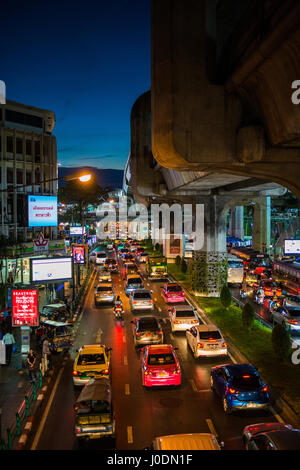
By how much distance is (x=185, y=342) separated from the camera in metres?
20.8

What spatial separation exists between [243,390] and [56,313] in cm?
1491

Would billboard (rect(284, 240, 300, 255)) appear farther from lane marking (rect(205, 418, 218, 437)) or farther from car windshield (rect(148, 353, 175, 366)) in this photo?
lane marking (rect(205, 418, 218, 437))

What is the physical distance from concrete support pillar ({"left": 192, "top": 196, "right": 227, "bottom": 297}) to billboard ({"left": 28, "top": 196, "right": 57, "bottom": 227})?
13692mm

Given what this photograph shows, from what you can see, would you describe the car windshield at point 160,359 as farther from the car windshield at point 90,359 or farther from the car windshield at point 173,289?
the car windshield at point 173,289

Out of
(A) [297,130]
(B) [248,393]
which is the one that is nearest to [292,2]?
(A) [297,130]

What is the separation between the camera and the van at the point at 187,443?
7.95m

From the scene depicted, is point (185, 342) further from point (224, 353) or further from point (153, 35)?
point (153, 35)

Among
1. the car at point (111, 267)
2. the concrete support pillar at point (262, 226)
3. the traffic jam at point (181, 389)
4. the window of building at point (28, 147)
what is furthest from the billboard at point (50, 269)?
the concrete support pillar at point (262, 226)

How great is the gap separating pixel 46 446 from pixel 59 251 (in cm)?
2639

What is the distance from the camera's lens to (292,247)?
148 ft

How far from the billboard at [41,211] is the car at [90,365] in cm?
2096

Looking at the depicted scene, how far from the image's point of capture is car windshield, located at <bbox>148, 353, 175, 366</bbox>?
14609 mm

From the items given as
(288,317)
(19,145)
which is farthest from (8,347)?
(19,145)

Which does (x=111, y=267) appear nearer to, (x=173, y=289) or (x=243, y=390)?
(x=173, y=289)
